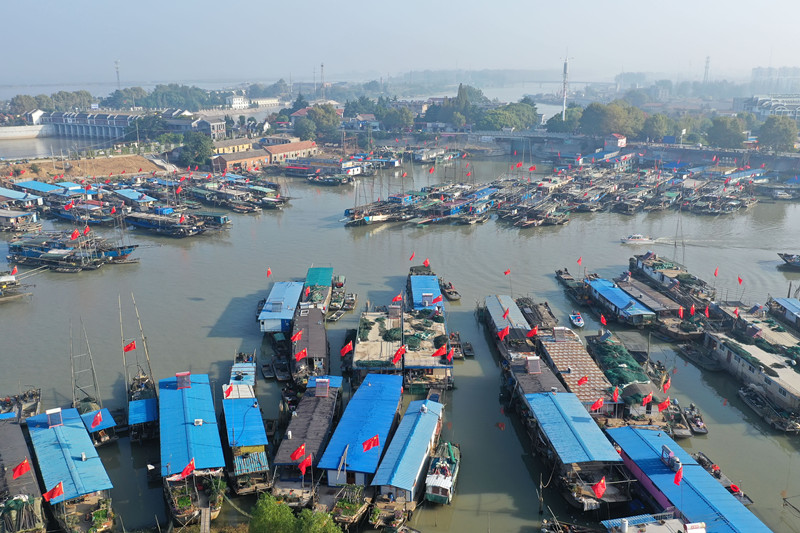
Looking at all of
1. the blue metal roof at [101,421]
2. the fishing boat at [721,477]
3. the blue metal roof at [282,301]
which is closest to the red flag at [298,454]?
the blue metal roof at [101,421]

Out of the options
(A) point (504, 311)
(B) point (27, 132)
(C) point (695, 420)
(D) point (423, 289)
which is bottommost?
(C) point (695, 420)

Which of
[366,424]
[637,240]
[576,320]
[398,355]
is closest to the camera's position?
[366,424]

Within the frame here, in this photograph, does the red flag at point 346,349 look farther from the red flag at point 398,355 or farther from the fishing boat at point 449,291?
the fishing boat at point 449,291

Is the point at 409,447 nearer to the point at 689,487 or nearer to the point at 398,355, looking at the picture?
the point at 398,355

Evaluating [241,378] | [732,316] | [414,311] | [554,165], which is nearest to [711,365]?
[732,316]

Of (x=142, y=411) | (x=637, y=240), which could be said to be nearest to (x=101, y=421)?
(x=142, y=411)

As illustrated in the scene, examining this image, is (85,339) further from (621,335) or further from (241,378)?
(621,335)
